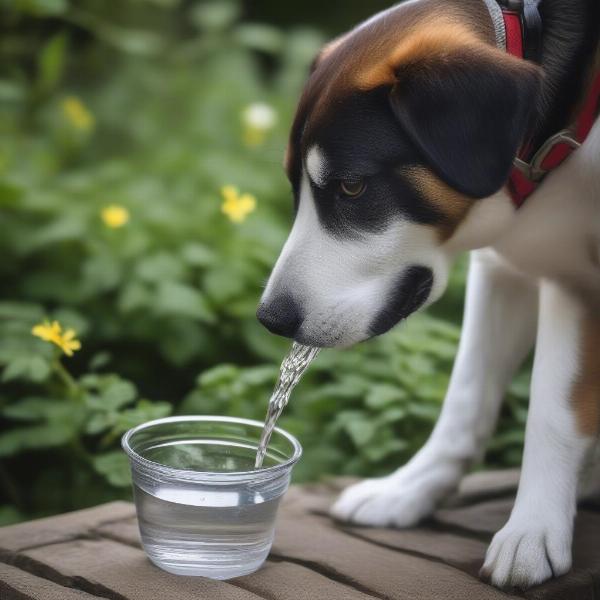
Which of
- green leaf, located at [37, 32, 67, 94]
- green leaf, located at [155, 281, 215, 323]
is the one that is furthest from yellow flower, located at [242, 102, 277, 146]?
green leaf, located at [155, 281, 215, 323]

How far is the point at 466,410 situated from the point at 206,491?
72 cm

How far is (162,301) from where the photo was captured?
2.83 m

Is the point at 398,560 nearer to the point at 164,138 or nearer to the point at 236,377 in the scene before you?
the point at 236,377

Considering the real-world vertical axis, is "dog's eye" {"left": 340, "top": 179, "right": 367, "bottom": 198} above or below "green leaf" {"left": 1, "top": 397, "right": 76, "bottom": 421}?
above

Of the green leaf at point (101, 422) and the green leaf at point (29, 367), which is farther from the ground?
the green leaf at point (29, 367)

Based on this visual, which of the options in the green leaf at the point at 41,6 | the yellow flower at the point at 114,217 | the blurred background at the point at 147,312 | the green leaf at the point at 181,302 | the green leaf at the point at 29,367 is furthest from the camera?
the green leaf at the point at 41,6

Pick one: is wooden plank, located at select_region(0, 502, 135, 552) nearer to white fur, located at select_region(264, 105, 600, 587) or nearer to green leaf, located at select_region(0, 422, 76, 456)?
green leaf, located at select_region(0, 422, 76, 456)

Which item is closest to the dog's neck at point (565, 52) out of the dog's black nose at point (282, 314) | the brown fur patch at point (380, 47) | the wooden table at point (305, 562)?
the brown fur patch at point (380, 47)

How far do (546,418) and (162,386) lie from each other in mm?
1331

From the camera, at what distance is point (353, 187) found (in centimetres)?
180

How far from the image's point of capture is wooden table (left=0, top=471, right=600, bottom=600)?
5.90 feet

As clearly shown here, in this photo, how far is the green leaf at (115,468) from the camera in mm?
2256

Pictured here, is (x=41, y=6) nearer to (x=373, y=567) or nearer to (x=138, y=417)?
(x=138, y=417)

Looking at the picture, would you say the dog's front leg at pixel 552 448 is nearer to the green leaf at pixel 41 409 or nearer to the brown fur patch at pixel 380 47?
the brown fur patch at pixel 380 47
